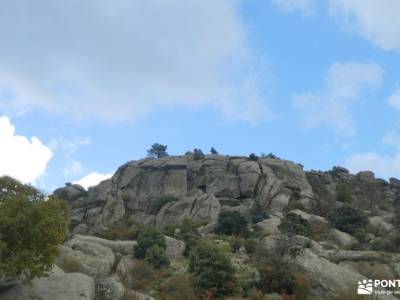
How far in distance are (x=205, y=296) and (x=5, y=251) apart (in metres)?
8.29

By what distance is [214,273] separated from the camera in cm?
2330

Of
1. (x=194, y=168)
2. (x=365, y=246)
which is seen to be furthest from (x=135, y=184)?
(x=365, y=246)

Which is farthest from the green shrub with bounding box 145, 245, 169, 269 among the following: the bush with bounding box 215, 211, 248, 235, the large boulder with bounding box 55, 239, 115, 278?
the bush with bounding box 215, 211, 248, 235

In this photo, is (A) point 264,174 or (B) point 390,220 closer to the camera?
(B) point 390,220

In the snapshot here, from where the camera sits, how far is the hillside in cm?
2283

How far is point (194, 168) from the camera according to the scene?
217 ft

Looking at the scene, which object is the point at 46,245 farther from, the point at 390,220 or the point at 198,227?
the point at 390,220

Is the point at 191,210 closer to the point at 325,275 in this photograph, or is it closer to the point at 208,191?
the point at 208,191

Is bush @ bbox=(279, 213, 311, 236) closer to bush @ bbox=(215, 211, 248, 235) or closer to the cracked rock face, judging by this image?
bush @ bbox=(215, 211, 248, 235)

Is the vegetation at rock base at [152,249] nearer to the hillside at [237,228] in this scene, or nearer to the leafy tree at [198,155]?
the hillside at [237,228]
